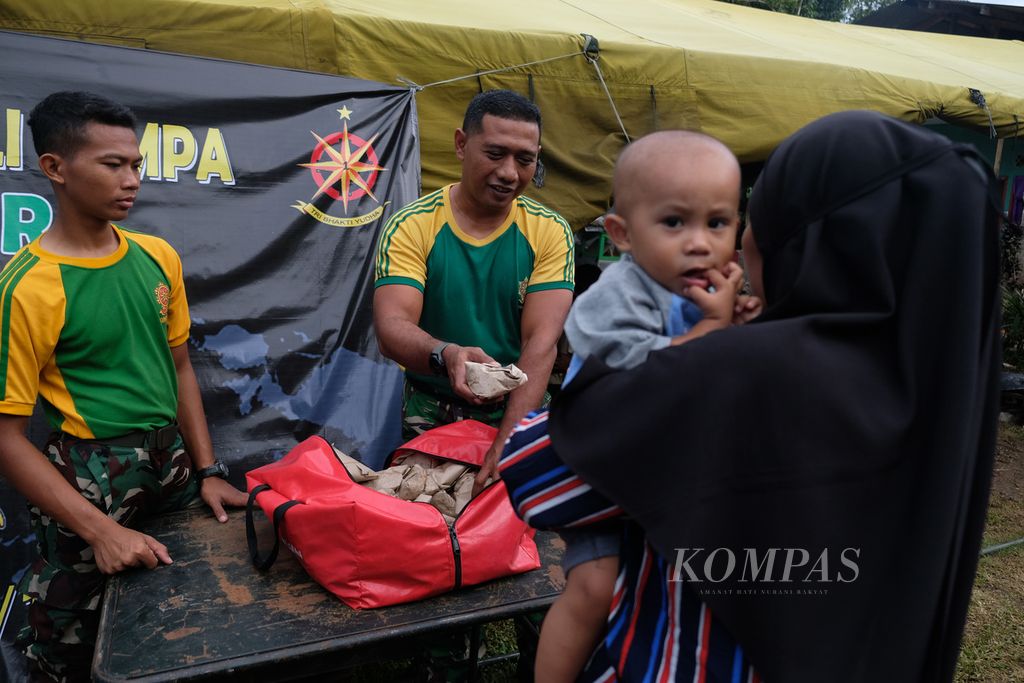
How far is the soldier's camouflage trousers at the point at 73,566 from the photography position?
2.02m

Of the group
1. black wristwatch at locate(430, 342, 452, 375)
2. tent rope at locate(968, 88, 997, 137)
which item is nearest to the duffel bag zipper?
black wristwatch at locate(430, 342, 452, 375)

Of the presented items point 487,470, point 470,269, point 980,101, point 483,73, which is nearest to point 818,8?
point 980,101

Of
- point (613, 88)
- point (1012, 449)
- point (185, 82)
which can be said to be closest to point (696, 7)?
point (613, 88)

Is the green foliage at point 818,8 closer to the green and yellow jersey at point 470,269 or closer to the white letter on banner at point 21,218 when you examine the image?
the green and yellow jersey at point 470,269

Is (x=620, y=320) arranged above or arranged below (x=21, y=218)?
above

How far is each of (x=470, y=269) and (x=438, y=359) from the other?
49cm

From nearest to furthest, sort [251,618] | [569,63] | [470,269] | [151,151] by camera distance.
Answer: [251,618]
[470,269]
[151,151]
[569,63]

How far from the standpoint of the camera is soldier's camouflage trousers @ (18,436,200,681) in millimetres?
2018

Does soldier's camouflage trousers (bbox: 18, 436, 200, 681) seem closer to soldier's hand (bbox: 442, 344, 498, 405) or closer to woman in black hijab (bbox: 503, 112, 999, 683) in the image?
soldier's hand (bbox: 442, 344, 498, 405)

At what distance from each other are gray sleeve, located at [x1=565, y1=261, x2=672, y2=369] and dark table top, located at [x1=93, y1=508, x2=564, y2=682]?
93cm

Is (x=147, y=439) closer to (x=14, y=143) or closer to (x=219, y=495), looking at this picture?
(x=219, y=495)

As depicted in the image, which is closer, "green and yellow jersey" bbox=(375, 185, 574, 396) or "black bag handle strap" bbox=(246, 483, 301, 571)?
"black bag handle strap" bbox=(246, 483, 301, 571)

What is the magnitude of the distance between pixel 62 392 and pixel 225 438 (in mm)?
1442

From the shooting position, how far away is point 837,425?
918 millimetres
